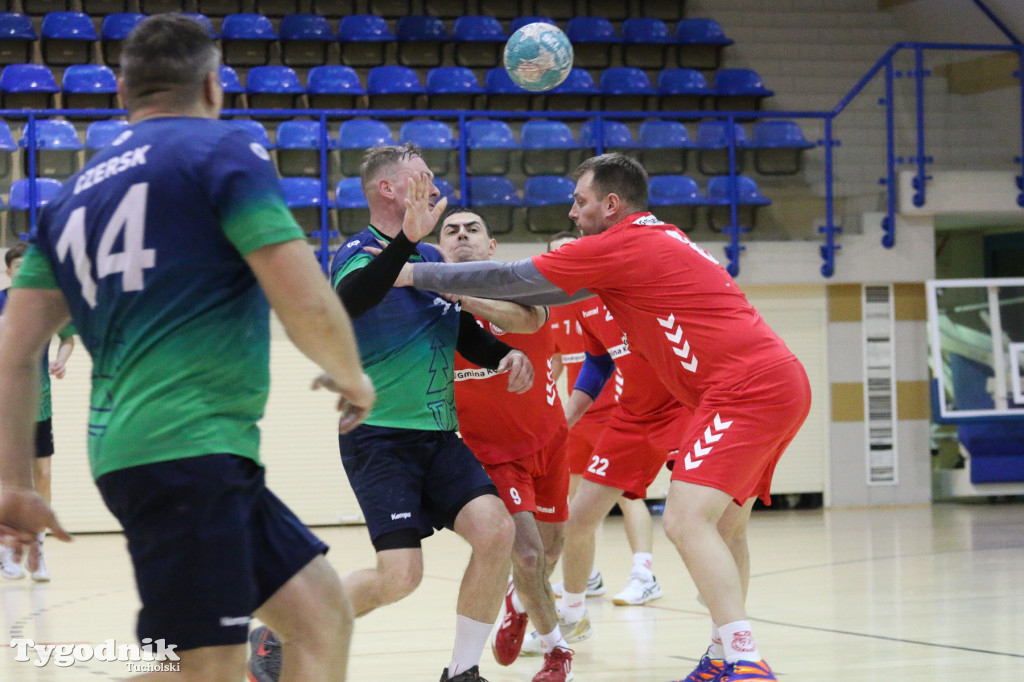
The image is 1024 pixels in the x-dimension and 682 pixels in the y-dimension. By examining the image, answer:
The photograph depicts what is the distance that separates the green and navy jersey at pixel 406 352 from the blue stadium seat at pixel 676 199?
7418mm

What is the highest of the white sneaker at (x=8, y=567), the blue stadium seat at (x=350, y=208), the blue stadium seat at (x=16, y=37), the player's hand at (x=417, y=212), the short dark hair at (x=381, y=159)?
the blue stadium seat at (x=16, y=37)

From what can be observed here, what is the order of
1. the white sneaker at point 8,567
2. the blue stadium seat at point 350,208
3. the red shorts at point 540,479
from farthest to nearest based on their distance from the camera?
the blue stadium seat at point 350,208 < the white sneaker at point 8,567 < the red shorts at point 540,479

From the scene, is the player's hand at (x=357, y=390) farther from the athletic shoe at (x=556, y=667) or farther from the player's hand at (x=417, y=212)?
the athletic shoe at (x=556, y=667)

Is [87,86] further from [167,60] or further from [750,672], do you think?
[167,60]

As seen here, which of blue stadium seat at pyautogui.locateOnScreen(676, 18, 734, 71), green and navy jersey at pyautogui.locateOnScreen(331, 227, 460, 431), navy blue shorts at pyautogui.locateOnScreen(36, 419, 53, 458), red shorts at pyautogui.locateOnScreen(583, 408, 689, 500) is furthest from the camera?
blue stadium seat at pyautogui.locateOnScreen(676, 18, 734, 71)

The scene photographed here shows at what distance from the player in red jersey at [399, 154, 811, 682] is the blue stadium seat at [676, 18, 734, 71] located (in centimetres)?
976

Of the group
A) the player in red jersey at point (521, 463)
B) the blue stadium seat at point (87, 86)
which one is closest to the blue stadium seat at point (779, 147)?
the blue stadium seat at point (87, 86)

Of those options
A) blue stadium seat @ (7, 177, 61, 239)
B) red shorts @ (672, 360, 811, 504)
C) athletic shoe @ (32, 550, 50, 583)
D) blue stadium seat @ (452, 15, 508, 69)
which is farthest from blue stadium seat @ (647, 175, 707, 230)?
red shorts @ (672, 360, 811, 504)

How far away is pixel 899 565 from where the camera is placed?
7434 mm

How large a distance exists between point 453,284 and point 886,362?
905 cm

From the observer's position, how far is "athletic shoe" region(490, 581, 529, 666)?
14.9 feet

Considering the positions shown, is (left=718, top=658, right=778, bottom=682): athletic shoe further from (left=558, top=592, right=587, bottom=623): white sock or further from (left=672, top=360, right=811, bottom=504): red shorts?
(left=558, top=592, right=587, bottom=623): white sock

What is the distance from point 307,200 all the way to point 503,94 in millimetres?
2985

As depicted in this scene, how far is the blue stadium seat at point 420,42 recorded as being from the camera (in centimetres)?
1282
